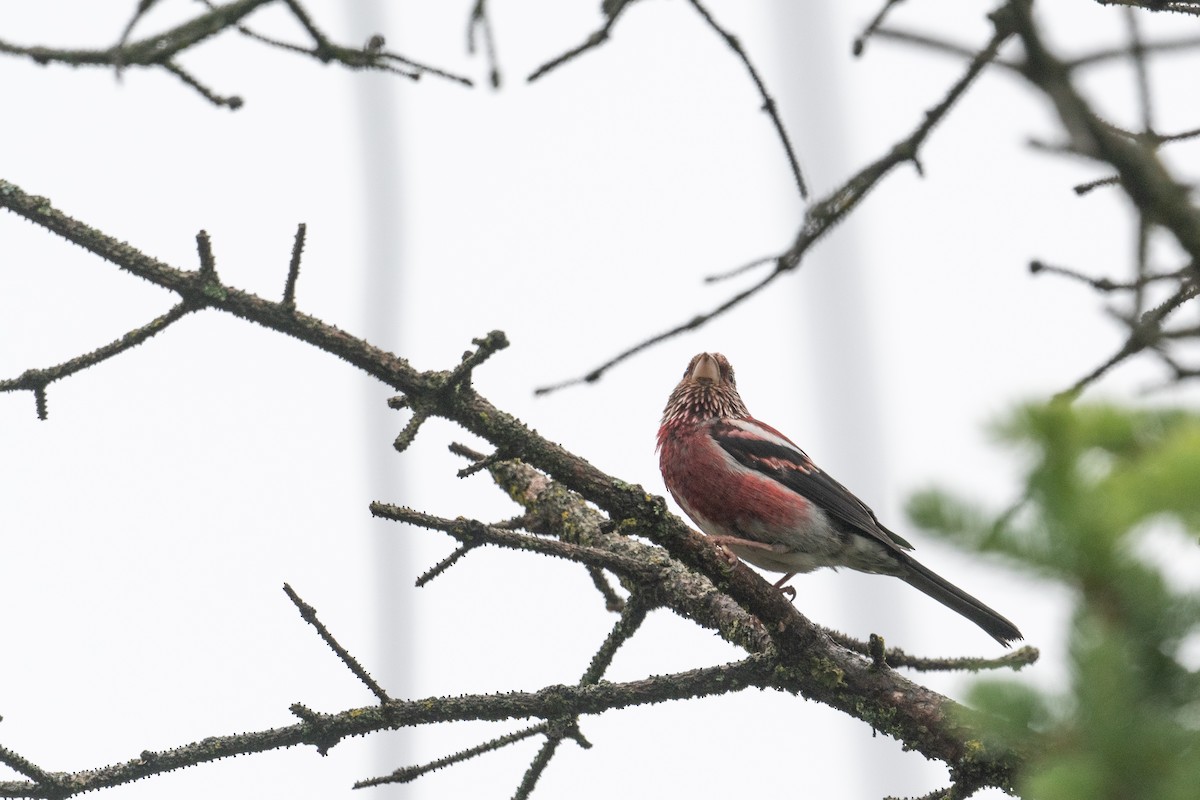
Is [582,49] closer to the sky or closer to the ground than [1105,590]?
closer to the sky

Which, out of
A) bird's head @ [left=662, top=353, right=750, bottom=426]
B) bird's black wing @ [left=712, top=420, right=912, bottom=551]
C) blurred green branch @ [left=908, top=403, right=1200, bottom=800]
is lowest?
blurred green branch @ [left=908, top=403, right=1200, bottom=800]

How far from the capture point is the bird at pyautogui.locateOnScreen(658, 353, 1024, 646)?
553 centimetres

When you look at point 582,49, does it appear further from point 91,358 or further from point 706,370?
point 706,370

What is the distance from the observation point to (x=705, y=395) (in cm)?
654

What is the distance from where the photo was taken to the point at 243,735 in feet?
11.3

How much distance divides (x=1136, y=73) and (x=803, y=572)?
3.89m

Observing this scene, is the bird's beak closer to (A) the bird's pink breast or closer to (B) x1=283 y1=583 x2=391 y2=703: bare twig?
(A) the bird's pink breast

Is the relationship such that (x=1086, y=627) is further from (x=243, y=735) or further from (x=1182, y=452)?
(x=243, y=735)

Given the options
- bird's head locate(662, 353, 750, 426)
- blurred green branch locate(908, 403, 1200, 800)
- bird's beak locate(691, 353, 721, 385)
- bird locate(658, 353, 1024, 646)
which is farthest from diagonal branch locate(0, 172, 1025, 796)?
bird's beak locate(691, 353, 721, 385)

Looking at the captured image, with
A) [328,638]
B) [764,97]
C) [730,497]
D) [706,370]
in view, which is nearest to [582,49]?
[764,97]

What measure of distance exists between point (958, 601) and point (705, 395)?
1715 mm

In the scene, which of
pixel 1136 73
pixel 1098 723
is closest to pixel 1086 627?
pixel 1098 723

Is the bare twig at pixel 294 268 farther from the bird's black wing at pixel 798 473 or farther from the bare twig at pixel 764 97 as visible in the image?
the bird's black wing at pixel 798 473

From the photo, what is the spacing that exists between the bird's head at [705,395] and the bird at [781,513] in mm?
233
